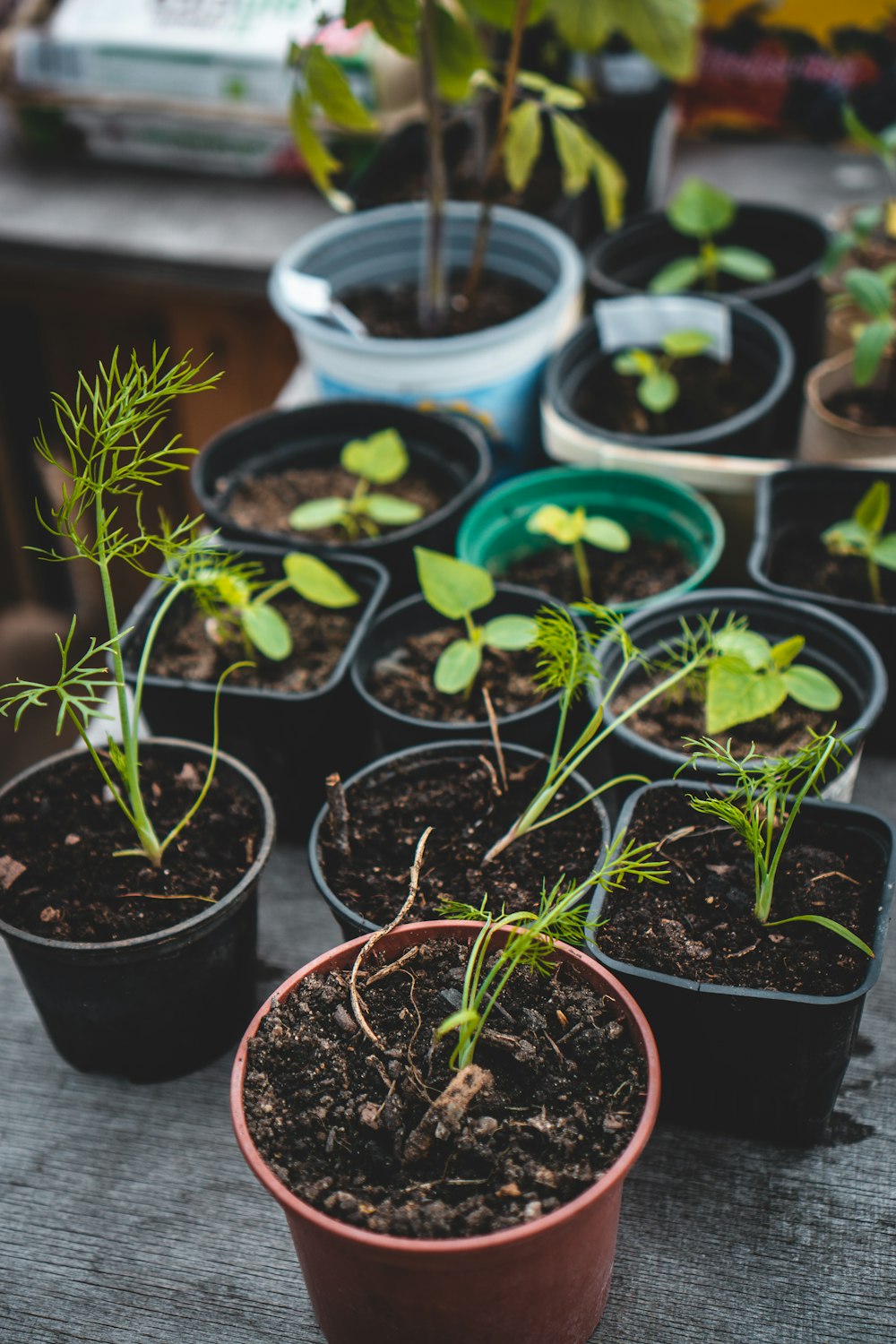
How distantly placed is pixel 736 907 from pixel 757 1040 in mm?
99

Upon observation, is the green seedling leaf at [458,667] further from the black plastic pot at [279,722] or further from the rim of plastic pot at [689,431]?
the rim of plastic pot at [689,431]

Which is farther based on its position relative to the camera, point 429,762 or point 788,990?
point 429,762

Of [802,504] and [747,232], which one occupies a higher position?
[747,232]

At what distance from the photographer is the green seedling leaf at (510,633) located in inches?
39.9

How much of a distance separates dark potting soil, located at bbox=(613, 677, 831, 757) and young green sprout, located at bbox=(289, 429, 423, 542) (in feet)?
1.13

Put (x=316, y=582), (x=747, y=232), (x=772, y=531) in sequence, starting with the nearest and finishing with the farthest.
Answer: (x=316, y=582)
(x=772, y=531)
(x=747, y=232)

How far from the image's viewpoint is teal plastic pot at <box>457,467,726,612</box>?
1.24 metres

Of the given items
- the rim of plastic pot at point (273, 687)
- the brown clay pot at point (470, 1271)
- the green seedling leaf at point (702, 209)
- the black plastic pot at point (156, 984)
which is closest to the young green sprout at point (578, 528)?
the rim of plastic pot at point (273, 687)

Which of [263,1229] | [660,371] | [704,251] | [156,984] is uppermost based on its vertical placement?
[704,251]

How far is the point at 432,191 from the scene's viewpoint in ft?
4.40

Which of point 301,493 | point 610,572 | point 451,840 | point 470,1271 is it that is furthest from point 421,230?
point 470,1271

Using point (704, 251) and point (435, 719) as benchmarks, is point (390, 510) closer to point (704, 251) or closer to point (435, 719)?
point (435, 719)

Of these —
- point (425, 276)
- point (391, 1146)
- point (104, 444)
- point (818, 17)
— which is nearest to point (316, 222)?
point (425, 276)

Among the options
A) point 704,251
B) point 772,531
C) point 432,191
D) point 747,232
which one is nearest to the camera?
point 772,531
